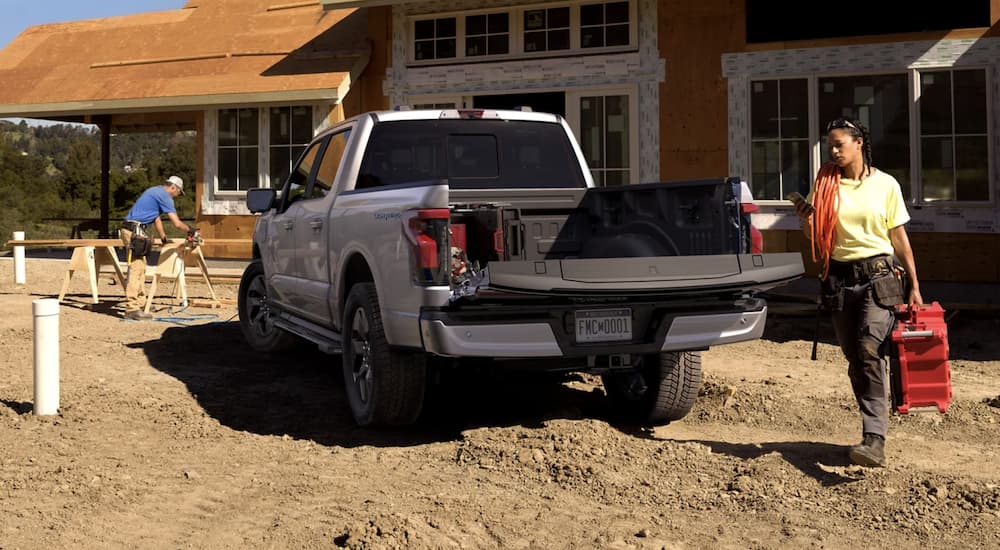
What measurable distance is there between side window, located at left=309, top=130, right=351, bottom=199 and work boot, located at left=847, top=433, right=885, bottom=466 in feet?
13.2

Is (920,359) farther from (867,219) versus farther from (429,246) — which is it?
(429,246)

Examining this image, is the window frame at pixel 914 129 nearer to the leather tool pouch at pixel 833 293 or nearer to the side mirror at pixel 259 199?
the side mirror at pixel 259 199

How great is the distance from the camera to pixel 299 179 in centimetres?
938

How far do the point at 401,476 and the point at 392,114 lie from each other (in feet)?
9.49

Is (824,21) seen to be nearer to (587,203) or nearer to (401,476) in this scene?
(587,203)

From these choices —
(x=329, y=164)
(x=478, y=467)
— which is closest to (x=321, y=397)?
(x=329, y=164)

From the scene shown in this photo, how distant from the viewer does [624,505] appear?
17.9ft

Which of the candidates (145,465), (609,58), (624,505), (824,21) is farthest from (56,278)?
A: (624,505)

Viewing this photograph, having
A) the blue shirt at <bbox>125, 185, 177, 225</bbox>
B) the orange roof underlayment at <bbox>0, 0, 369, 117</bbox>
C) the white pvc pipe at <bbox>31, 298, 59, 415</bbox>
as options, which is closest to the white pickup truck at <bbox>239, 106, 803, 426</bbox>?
the white pvc pipe at <bbox>31, 298, 59, 415</bbox>

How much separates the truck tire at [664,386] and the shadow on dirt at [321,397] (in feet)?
1.36

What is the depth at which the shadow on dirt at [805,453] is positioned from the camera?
5939 mm

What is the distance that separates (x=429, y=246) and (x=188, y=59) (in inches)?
562

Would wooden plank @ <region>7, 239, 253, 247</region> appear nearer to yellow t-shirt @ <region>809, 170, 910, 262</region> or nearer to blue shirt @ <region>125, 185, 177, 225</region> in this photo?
blue shirt @ <region>125, 185, 177, 225</region>

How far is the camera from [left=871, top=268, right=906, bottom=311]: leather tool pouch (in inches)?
236
